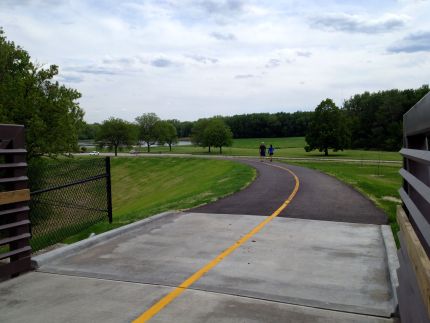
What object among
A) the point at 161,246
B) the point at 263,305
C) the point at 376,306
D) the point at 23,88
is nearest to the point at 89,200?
the point at 161,246

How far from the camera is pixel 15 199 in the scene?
5.79 meters

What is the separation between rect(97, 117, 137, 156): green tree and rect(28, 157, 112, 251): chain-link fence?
7548 centimetres

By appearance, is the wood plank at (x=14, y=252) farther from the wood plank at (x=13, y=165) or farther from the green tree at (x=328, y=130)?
the green tree at (x=328, y=130)

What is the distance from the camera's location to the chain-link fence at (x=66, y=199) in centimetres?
877

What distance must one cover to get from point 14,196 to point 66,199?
3504 mm

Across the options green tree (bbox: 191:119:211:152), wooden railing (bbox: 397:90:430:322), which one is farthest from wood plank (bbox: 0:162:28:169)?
green tree (bbox: 191:119:211:152)

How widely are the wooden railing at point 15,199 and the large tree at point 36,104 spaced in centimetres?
2348

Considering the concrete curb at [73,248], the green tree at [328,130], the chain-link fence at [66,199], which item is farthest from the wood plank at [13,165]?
the green tree at [328,130]

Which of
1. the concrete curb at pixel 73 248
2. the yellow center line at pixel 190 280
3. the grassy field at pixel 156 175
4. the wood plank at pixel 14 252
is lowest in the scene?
the grassy field at pixel 156 175

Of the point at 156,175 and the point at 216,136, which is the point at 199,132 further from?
the point at 156,175

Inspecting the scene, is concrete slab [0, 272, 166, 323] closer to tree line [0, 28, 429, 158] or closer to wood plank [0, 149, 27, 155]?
wood plank [0, 149, 27, 155]

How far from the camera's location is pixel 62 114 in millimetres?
32312

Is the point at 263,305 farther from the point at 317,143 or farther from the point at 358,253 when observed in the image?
the point at 317,143

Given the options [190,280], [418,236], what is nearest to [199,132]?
[190,280]
